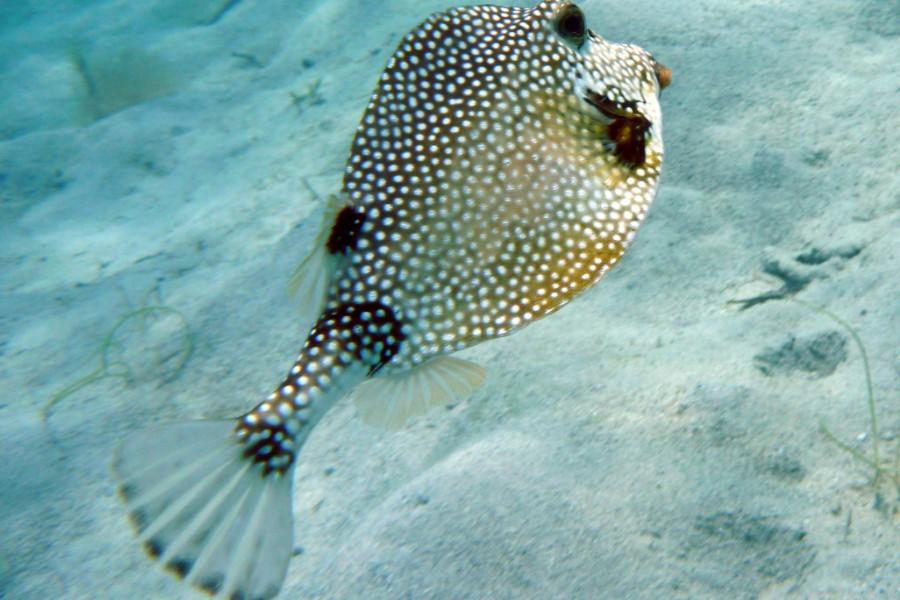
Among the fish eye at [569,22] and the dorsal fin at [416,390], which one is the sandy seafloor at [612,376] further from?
the fish eye at [569,22]

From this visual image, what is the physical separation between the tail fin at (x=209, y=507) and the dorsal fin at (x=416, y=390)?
0.33m

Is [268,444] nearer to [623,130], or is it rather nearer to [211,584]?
[211,584]

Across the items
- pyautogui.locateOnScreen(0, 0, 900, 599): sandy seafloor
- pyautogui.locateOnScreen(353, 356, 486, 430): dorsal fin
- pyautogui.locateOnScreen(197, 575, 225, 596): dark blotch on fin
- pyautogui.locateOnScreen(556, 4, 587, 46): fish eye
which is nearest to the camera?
pyautogui.locateOnScreen(197, 575, 225, 596): dark blotch on fin

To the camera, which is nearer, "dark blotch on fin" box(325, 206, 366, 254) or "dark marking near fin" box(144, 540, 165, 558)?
"dark marking near fin" box(144, 540, 165, 558)

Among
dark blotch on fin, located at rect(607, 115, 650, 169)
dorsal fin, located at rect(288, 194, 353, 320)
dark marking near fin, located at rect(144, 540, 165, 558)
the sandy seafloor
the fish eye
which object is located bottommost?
the sandy seafloor

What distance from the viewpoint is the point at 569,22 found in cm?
205

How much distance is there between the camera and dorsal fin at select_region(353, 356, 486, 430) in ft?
6.38

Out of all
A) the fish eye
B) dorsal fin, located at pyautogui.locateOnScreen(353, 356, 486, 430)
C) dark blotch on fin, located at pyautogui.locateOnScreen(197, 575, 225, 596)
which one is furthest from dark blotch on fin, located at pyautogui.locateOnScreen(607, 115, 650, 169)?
dark blotch on fin, located at pyautogui.locateOnScreen(197, 575, 225, 596)

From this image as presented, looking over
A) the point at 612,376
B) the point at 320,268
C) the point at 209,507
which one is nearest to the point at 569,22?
the point at 320,268

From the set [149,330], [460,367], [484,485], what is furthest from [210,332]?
[460,367]

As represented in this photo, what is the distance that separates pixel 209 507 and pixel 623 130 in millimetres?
1615

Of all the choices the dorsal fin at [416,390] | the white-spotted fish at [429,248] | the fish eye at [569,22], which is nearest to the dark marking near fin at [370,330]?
the white-spotted fish at [429,248]

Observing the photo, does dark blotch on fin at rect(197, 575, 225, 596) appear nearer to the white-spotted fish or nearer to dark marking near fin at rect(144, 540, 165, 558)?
the white-spotted fish

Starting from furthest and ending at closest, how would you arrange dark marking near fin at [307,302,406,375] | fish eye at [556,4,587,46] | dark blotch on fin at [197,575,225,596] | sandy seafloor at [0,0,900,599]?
sandy seafloor at [0,0,900,599]
fish eye at [556,4,587,46]
dark marking near fin at [307,302,406,375]
dark blotch on fin at [197,575,225,596]
